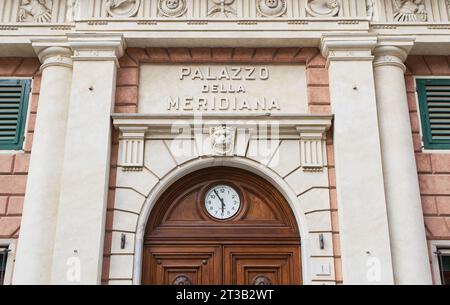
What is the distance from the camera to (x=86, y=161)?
905 centimetres

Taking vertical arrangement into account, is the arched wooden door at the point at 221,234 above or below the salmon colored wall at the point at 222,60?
below

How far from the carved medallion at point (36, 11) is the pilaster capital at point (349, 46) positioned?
4.91 metres

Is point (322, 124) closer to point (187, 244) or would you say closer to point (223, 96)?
point (223, 96)

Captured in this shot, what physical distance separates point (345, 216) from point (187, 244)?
8.35ft

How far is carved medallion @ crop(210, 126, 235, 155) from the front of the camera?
9367mm

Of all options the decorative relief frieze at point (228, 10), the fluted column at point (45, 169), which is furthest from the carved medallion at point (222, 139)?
the fluted column at point (45, 169)

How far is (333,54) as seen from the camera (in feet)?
31.8

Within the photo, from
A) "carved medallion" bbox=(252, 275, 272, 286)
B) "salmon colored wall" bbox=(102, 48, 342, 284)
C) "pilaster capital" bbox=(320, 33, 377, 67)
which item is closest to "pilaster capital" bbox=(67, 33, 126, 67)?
"salmon colored wall" bbox=(102, 48, 342, 284)

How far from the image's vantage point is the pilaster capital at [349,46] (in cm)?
967

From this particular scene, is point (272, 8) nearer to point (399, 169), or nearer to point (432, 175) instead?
point (399, 169)

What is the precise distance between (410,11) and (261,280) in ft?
17.8

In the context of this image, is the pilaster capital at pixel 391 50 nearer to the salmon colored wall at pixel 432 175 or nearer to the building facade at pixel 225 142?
the building facade at pixel 225 142

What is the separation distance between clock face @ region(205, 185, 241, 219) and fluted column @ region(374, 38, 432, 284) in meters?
2.47

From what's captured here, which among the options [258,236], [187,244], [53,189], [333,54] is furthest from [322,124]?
[53,189]
